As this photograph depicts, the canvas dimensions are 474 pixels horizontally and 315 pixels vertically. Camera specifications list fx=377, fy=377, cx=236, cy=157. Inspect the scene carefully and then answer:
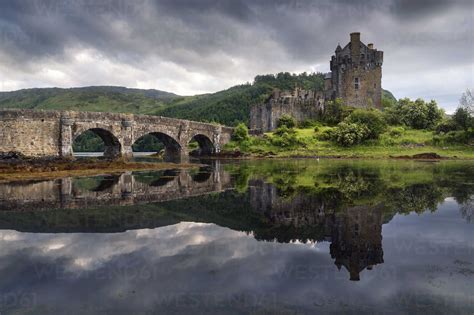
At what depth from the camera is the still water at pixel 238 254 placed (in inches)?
242

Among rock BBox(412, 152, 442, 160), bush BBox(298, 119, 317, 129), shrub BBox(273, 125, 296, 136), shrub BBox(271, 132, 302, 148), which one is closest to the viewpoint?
rock BBox(412, 152, 442, 160)

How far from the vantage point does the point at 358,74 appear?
80.3 meters

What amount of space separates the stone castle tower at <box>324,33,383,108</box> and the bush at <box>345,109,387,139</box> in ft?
49.0

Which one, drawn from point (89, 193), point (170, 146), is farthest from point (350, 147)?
point (89, 193)

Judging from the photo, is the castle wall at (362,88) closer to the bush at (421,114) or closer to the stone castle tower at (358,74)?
the stone castle tower at (358,74)

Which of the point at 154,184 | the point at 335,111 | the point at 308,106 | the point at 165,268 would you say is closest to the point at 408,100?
the point at 335,111

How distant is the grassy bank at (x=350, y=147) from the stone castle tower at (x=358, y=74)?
16.0 m

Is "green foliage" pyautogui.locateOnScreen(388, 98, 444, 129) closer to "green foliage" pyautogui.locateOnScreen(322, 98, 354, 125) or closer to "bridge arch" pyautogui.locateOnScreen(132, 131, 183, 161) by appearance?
Result: "green foliage" pyautogui.locateOnScreen(322, 98, 354, 125)

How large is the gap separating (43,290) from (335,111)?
7434 centimetres

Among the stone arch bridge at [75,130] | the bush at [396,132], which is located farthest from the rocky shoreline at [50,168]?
the bush at [396,132]

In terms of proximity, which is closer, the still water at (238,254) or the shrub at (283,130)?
the still water at (238,254)

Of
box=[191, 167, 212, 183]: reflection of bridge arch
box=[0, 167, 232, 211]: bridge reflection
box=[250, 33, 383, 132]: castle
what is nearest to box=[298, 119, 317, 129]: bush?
box=[250, 33, 383, 132]: castle

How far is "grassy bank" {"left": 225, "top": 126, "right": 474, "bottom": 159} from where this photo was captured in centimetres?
5762

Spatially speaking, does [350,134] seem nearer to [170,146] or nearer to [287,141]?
[287,141]
